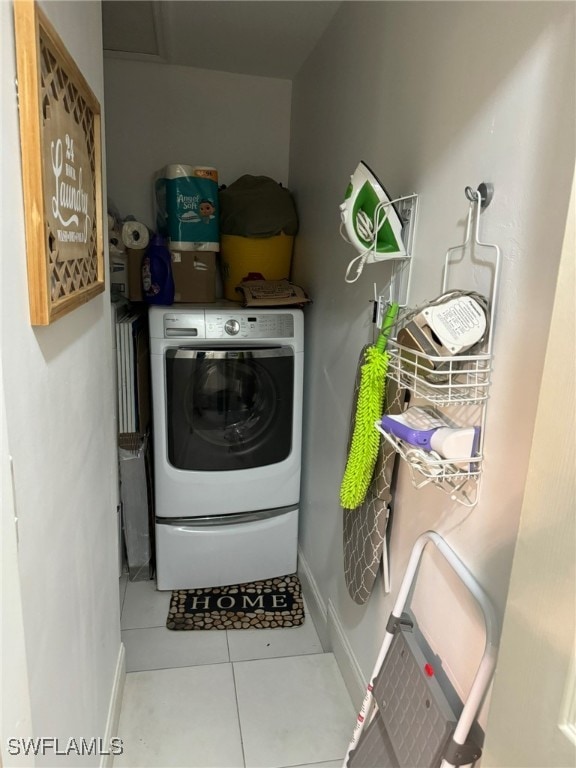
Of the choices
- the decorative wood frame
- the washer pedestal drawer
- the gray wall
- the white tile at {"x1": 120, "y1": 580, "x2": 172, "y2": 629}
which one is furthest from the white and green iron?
the white tile at {"x1": 120, "y1": 580, "x2": 172, "y2": 629}

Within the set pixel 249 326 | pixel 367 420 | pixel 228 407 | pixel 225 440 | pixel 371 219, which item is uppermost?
pixel 371 219

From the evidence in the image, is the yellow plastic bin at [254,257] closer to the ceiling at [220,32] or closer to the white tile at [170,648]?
the ceiling at [220,32]

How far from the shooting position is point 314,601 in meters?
2.29

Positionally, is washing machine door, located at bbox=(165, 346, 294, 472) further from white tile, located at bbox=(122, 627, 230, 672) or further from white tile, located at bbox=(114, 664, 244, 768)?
white tile, located at bbox=(114, 664, 244, 768)

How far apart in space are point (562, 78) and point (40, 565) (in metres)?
1.15

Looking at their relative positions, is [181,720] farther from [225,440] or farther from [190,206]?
[190,206]

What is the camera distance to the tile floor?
5.49 feet

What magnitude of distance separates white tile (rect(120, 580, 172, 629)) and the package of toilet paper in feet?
5.03

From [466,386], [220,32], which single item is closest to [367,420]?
[466,386]

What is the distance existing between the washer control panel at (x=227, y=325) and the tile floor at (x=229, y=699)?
1.20 m

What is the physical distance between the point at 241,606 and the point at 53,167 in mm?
1981

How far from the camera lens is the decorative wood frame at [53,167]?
0.75 metres

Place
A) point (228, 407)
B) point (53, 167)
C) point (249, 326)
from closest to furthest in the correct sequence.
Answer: point (53, 167), point (249, 326), point (228, 407)

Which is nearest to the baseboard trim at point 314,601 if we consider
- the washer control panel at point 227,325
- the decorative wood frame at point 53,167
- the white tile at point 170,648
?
the white tile at point 170,648
